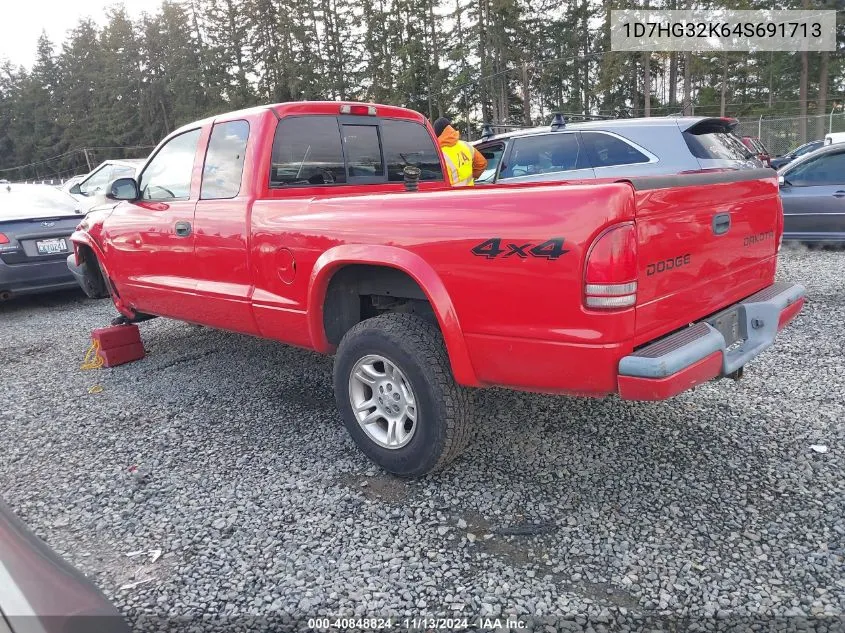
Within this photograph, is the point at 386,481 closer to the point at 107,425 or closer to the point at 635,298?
the point at 635,298

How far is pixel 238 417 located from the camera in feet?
12.5

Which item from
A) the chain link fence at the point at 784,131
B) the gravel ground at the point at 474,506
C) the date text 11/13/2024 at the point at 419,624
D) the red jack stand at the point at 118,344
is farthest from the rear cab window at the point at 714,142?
the chain link fence at the point at 784,131

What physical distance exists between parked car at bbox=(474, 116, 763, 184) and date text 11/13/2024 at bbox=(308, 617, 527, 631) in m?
4.74

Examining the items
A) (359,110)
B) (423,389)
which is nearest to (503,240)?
(423,389)

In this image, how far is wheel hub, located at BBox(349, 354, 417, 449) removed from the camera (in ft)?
9.30

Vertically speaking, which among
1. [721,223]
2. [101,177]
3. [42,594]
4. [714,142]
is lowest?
[42,594]

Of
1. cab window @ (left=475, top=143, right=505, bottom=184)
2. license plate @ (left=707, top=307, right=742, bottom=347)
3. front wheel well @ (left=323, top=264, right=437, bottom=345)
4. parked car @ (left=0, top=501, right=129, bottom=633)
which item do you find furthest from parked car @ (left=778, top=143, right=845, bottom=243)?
parked car @ (left=0, top=501, right=129, bottom=633)

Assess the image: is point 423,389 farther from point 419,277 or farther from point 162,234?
point 162,234

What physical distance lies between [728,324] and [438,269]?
1394 millimetres

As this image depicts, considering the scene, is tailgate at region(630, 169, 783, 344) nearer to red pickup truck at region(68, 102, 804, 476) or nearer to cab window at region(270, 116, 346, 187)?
red pickup truck at region(68, 102, 804, 476)

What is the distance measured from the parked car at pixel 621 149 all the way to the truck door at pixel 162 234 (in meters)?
3.31

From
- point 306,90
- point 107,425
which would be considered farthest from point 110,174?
point 306,90

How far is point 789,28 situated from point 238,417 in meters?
34.3

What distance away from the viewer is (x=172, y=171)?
4.20m
